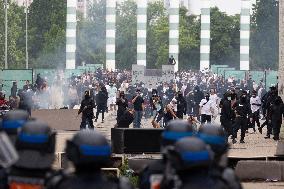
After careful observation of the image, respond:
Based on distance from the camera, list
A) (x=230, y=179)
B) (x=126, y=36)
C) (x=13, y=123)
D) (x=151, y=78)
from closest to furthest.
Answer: (x=230, y=179)
(x=13, y=123)
(x=151, y=78)
(x=126, y=36)

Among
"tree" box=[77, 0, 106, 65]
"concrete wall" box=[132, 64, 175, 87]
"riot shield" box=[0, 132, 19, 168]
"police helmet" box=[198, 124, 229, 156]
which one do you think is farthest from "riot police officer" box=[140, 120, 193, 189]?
"tree" box=[77, 0, 106, 65]

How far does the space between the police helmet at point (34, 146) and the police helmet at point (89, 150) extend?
1.76ft

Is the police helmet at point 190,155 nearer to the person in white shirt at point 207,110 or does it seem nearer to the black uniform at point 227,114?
the black uniform at point 227,114

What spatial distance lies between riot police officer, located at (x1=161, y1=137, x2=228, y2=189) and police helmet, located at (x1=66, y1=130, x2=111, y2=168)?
452 millimetres

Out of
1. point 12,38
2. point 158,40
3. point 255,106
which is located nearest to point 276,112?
point 255,106

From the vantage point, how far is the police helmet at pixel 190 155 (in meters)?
7.84

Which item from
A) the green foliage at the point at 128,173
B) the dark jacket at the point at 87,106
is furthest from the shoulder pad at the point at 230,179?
the dark jacket at the point at 87,106

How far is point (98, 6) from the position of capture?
17912 cm

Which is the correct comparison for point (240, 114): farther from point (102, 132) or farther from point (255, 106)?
point (255, 106)

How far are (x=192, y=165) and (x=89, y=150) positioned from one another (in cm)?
68

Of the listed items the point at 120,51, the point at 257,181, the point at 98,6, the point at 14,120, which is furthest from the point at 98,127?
the point at 98,6

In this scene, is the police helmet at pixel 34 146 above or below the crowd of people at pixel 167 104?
above

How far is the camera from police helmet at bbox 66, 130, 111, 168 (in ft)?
26.3

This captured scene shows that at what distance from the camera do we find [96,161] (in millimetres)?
8016
